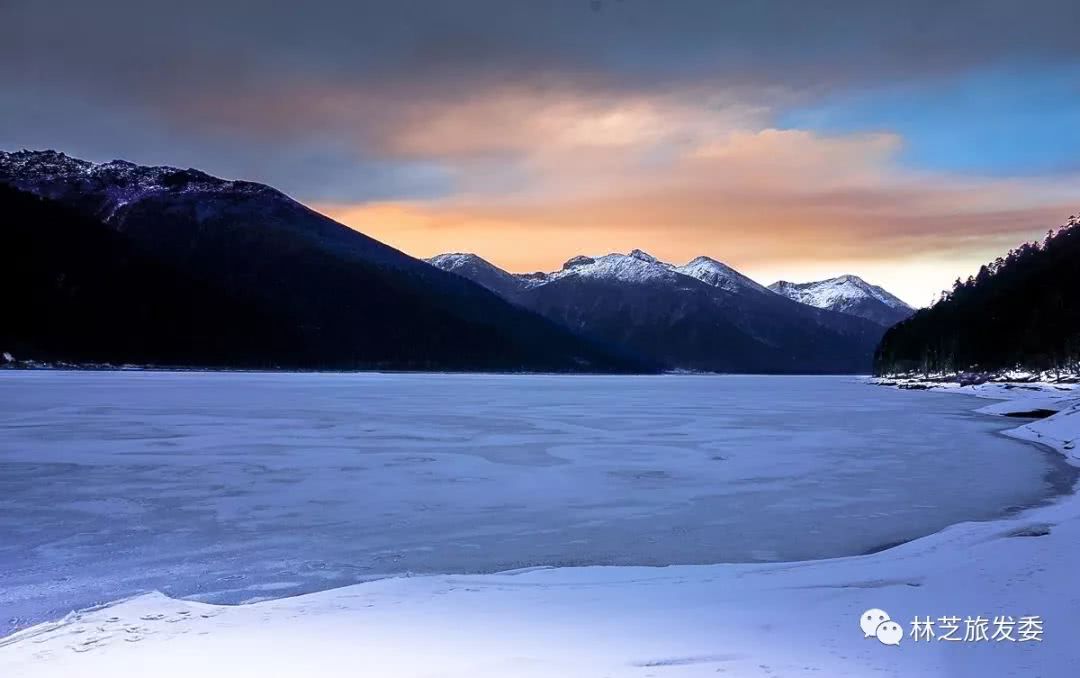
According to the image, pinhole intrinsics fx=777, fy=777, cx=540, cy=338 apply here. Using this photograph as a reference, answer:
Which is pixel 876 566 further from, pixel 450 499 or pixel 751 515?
pixel 450 499

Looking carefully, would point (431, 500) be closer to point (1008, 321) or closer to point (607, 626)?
point (607, 626)

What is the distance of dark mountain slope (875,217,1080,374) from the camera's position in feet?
342

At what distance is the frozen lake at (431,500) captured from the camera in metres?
11.3

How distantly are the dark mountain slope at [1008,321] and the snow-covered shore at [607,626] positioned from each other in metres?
96.1

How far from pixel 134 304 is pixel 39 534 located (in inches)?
7524

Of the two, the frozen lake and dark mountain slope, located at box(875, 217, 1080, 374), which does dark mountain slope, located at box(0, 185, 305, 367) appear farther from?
dark mountain slope, located at box(875, 217, 1080, 374)

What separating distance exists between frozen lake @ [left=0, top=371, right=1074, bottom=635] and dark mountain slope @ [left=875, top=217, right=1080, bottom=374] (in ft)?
273

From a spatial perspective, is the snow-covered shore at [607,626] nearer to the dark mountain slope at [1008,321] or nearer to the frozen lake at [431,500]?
the frozen lake at [431,500]

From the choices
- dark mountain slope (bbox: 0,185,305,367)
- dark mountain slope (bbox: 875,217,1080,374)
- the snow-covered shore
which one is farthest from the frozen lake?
dark mountain slope (bbox: 0,185,305,367)

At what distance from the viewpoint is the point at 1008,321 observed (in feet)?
395

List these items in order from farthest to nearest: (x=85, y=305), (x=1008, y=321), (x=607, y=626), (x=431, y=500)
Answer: (x=85, y=305)
(x=1008, y=321)
(x=431, y=500)
(x=607, y=626)

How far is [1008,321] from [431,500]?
127838 millimetres

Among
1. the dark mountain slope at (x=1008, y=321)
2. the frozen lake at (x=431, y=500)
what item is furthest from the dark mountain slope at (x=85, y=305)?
the dark mountain slope at (x=1008, y=321)

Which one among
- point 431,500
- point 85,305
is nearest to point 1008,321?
point 431,500
